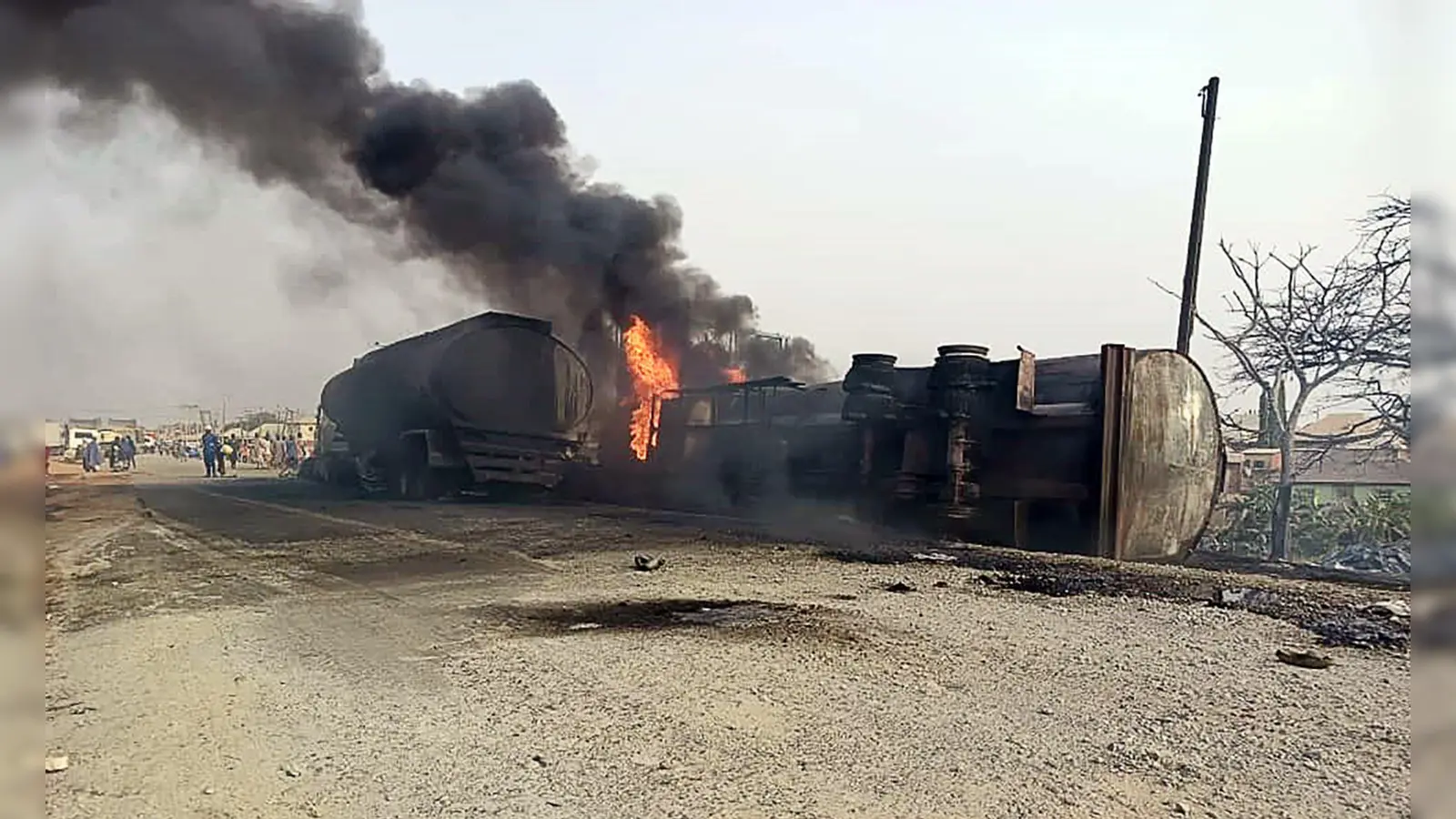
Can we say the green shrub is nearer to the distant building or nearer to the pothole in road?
the distant building

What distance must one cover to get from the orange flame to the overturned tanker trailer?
1165 mm

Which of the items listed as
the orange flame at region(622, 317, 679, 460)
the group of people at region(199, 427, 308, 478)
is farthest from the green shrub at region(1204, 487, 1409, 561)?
the group of people at region(199, 427, 308, 478)

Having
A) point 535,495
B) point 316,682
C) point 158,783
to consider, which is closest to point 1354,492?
point 535,495

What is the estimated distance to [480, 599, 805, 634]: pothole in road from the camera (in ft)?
20.2

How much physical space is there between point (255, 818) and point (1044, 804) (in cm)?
270

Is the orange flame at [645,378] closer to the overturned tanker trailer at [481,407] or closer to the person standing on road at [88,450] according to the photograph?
the overturned tanker trailer at [481,407]

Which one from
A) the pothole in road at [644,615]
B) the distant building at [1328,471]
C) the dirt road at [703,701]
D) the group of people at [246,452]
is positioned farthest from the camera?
the group of people at [246,452]

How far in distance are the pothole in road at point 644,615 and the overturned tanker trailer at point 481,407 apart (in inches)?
442

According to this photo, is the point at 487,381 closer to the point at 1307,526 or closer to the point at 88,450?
the point at 88,450

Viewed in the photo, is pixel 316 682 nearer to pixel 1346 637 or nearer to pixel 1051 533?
pixel 1346 637

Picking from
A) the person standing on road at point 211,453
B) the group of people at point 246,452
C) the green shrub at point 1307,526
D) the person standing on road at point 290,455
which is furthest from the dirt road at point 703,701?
the person standing on road at point 290,455

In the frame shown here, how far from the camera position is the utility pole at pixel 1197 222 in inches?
671

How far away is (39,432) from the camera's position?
4.67 ft

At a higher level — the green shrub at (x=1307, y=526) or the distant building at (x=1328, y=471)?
the distant building at (x=1328, y=471)
